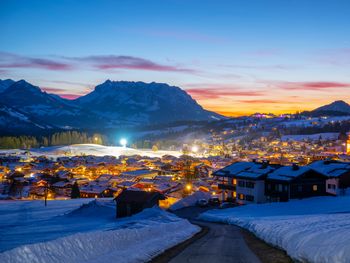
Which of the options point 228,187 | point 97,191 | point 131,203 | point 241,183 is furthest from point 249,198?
point 97,191

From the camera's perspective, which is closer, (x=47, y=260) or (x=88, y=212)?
(x=47, y=260)

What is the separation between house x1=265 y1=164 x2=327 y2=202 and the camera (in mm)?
55188

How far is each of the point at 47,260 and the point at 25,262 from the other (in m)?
0.92

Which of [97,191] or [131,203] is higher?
[131,203]

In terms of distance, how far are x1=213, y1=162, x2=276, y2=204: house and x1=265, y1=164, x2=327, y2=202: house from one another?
1.07m

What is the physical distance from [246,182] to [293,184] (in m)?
7.65

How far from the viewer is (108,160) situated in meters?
186

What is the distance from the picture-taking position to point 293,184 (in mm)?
55188

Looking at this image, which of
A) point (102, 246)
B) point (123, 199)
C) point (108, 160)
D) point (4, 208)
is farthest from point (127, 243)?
point (108, 160)

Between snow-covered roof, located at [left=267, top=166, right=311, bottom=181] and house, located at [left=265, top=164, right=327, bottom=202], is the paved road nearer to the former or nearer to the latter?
house, located at [left=265, top=164, right=327, bottom=202]

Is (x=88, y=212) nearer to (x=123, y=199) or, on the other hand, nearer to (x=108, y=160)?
(x=123, y=199)

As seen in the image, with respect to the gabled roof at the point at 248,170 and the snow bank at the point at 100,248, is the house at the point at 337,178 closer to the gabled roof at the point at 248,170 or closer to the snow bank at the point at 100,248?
the gabled roof at the point at 248,170

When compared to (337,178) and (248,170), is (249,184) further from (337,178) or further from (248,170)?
(337,178)

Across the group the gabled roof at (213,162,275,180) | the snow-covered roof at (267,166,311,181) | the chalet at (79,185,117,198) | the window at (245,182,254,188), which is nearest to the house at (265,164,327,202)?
the snow-covered roof at (267,166,311,181)
